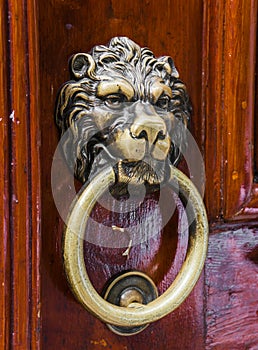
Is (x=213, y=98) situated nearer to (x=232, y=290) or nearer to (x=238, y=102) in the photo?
(x=238, y=102)

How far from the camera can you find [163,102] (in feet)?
1.51

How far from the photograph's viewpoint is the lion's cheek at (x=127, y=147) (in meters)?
0.43

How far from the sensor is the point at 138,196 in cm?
48

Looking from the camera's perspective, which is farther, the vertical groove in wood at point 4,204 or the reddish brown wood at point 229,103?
the reddish brown wood at point 229,103

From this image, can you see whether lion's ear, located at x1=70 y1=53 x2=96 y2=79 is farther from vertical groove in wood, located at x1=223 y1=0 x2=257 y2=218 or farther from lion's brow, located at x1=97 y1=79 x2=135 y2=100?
vertical groove in wood, located at x1=223 y1=0 x2=257 y2=218

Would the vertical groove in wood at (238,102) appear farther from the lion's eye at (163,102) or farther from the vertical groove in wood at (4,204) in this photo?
the vertical groove in wood at (4,204)

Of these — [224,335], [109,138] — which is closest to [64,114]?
[109,138]

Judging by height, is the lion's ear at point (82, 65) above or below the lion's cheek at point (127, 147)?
above

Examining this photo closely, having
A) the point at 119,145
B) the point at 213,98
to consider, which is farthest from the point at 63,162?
the point at 213,98

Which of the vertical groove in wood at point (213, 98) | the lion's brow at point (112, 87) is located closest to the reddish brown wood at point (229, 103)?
the vertical groove in wood at point (213, 98)

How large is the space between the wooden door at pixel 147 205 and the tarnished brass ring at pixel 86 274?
0.03 meters

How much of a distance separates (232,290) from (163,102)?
0.20 meters

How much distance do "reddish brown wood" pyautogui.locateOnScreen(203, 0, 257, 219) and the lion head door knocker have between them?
2.2 inches

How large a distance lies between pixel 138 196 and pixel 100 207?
0.11ft
